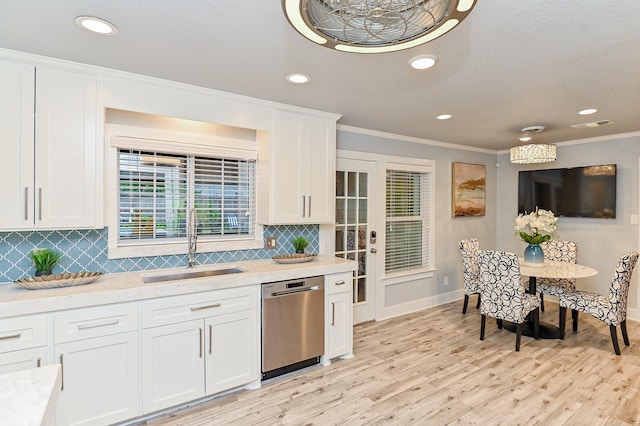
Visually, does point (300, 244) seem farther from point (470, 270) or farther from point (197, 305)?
point (470, 270)

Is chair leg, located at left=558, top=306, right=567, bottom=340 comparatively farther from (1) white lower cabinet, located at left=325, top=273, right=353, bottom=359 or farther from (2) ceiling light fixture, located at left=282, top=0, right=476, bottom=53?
(2) ceiling light fixture, located at left=282, top=0, right=476, bottom=53

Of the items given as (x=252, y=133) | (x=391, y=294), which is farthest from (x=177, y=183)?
(x=391, y=294)

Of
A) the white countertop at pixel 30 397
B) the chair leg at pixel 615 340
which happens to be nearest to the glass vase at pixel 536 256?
the chair leg at pixel 615 340

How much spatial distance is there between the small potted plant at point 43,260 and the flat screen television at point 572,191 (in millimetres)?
5793

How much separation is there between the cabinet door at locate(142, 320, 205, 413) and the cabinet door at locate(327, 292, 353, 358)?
3.81ft

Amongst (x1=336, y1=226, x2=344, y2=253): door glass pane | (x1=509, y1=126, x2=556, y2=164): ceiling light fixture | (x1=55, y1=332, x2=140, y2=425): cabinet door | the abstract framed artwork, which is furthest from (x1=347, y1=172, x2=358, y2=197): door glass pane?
(x1=55, y1=332, x2=140, y2=425): cabinet door

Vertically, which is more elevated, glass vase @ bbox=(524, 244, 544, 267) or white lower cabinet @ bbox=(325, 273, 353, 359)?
glass vase @ bbox=(524, 244, 544, 267)

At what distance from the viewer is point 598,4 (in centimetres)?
156

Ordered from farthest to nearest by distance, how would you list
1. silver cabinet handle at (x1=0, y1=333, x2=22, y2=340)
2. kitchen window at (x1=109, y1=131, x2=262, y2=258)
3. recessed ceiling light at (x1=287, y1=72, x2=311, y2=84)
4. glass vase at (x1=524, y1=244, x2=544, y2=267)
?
glass vase at (x1=524, y1=244, x2=544, y2=267), kitchen window at (x1=109, y1=131, x2=262, y2=258), recessed ceiling light at (x1=287, y1=72, x2=311, y2=84), silver cabinet handle at (x1=0, y1=333, x2=22, y2=340)

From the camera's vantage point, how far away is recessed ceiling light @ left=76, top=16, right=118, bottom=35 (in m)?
1.71

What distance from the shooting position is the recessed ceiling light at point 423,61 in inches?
82.6

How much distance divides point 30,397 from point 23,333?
4.16ft

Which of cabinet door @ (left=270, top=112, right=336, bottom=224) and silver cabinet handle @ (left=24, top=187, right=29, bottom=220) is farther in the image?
cabinet door @ (left=270, top=112, right=336, bottom=224)

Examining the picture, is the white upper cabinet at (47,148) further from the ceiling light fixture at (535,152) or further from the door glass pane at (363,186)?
the ceiling light fixture at (535,152)
